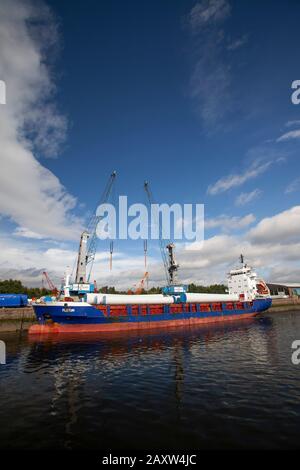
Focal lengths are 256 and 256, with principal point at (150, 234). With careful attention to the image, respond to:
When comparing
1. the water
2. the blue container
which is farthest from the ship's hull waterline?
the blue container

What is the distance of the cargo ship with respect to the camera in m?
47.3

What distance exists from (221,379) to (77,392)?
1143 centimetres

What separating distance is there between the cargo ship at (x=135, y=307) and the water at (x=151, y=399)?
14.5 metres

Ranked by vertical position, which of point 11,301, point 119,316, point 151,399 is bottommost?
point 151,399

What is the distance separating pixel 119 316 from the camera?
169 ft

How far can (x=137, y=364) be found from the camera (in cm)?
2666

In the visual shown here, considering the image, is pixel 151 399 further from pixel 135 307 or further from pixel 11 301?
pixel 11 301

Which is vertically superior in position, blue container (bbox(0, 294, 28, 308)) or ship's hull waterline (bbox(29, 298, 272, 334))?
blue container (bbox(0, 294, 28, 308))

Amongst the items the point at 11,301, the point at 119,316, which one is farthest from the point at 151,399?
the point at 11,301

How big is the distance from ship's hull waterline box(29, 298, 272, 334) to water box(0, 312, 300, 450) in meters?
14.1

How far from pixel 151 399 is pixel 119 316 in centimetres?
3497

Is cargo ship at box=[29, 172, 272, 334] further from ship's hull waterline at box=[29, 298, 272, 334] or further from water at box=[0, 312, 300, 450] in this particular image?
water at box=[0, 312, 300, 450]
